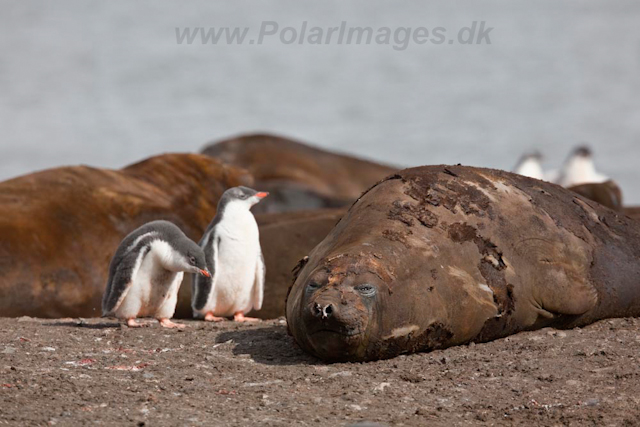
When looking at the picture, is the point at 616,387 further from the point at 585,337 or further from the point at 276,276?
the point at 276,276

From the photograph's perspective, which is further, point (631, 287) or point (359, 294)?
point (631, 287)

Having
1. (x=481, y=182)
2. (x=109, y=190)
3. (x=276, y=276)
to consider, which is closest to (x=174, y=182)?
(x=109, y=190)

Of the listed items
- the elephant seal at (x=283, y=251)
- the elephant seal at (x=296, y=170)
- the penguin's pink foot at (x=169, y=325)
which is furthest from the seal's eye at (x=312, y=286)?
the elephant seal at (x=296, y=170)

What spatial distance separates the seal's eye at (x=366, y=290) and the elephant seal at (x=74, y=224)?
4.12m

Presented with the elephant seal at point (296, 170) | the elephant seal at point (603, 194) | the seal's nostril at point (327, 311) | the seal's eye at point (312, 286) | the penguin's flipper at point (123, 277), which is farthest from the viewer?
the elephant seal at point (296, 170)

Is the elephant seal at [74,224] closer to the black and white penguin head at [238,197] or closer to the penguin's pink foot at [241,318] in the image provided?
the penguin's pink foot at [241,318]

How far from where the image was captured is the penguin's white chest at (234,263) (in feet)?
30.4

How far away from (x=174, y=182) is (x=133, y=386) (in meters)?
7.05

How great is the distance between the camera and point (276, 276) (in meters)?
10.2

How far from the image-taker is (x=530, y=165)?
20.9 metres

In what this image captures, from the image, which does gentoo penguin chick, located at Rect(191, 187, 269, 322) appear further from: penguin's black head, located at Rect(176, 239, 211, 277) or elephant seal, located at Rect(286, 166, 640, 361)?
elephant seal, located at Rect(286, 166, 640, 361)

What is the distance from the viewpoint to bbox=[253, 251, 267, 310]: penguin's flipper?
9.49 metres

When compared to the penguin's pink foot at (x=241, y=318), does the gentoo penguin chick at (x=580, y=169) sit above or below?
above

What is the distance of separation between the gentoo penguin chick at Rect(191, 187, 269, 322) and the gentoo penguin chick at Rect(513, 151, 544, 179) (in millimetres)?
11604
